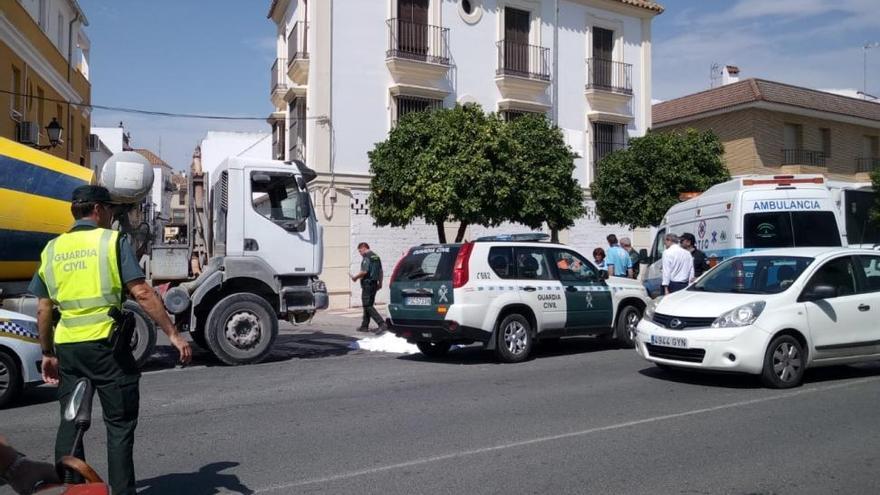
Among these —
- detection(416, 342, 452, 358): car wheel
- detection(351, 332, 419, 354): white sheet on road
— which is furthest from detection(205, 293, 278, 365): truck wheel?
detection(351, 332, 419, 354): white sheet on road

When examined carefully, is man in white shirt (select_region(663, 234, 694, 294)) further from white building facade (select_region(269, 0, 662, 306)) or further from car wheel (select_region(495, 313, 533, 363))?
white building facade (select_region(269, 0, 662, 306))

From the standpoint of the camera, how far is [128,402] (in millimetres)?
4418

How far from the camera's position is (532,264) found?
11516mm

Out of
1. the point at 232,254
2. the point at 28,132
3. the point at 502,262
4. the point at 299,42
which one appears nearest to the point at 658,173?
the point at 299,42

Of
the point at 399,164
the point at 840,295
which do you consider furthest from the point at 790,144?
the point at 840,295

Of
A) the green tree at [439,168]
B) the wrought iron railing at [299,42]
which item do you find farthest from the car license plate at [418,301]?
the wrought iron railing at [299,42]

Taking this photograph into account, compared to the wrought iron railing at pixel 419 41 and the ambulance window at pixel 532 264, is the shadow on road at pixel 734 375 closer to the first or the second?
the ambulance window at pixel 532 264

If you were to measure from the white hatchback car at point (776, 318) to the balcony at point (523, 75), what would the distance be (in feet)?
50.8

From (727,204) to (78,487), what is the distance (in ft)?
39.3

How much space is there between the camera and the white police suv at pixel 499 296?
35.3 ft

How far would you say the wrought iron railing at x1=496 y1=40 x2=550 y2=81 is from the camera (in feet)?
80.5

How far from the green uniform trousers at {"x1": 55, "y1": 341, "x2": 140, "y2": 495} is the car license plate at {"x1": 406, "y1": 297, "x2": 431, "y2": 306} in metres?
6.72

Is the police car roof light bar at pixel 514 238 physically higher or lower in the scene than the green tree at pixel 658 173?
lower

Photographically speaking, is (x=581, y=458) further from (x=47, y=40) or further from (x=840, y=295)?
(x=47, y=40)
